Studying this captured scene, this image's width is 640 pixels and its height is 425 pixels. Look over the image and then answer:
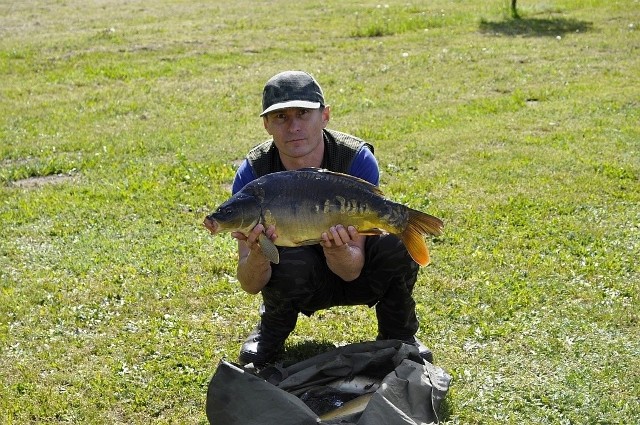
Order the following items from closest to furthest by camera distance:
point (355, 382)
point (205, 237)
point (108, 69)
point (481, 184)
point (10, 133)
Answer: point (355, 382)
point (205, 237)
point (481, 184)
point (10, 133)
point (108, 69)

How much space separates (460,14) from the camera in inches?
673

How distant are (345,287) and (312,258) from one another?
0.25m

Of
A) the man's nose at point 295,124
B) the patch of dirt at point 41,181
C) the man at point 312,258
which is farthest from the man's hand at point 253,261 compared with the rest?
the patch of dirt at point 41,181

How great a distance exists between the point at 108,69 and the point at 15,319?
8.04 metres

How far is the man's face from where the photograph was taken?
12.5 feet

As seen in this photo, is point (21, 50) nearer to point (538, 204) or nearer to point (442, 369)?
point (538, 204)

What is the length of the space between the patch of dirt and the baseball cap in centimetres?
419

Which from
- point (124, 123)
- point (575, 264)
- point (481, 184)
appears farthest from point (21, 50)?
point (575, 264)

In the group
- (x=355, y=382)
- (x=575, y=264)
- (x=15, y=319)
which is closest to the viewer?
(x=355, y=382)

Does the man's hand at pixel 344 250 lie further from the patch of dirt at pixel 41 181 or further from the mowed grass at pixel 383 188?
the patch of dirt at pixel 41 181

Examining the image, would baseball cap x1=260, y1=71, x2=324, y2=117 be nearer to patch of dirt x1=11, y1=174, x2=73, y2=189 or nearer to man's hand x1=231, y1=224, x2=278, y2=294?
man's hand x1=231, y1=224, x2=278, y2=294

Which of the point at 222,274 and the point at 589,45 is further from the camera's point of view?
the point at 589,45

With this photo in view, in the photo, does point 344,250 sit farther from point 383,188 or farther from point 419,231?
point 383,188

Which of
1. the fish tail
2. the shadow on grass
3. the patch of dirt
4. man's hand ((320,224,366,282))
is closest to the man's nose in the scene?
man's hand ((320,224,366,282))
